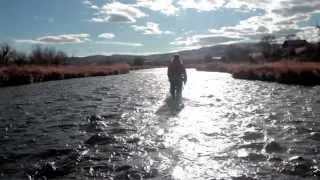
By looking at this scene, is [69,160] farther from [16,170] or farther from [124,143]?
[124,143]

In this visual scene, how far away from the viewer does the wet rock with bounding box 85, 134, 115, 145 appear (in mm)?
13030

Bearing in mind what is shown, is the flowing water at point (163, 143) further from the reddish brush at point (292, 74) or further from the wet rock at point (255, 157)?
the reddish brush at point (292, 74)

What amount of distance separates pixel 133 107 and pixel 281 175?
14064 mm

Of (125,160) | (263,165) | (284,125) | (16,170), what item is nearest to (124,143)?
(125,160)

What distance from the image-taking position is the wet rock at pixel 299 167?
9.31 meters

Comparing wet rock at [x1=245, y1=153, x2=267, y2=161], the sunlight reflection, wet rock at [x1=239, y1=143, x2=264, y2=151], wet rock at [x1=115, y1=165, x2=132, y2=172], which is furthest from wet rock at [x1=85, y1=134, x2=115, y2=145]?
wet rock at [x1=245, y1=153, x2=267, y2=161]

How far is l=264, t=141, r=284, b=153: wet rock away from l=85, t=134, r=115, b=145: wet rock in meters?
4.52

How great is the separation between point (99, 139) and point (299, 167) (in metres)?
6.20

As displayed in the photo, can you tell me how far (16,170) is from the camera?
10148 millimetres

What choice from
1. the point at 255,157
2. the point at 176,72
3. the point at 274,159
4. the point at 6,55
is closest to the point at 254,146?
the point at 255,157

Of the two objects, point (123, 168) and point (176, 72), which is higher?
point (176, 72)

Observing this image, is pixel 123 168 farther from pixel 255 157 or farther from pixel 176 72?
→ pixel 176 72

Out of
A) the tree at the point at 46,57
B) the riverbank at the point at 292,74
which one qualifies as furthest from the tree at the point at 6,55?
the riverbank at the point at 292,74

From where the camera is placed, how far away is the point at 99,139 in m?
13.5
